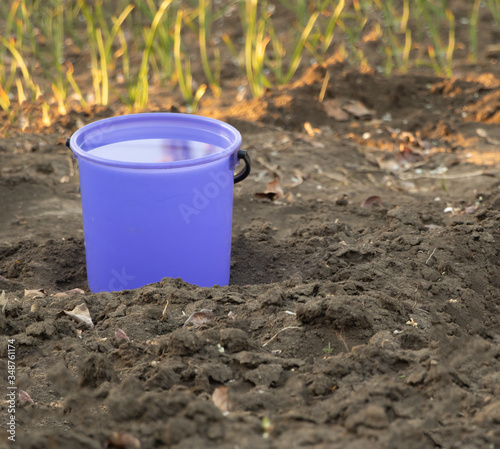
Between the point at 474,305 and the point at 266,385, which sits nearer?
the point at 266,385

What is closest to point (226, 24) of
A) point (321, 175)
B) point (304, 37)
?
point (304, 37)

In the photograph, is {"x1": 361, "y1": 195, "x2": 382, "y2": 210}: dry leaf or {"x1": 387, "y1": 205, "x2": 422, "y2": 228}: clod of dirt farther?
{"x1": 361, "y1": 195, "x2": 382, "y2": 210}: dry leaf

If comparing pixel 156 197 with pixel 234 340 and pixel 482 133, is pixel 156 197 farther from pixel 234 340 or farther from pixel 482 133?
pixel 482 133

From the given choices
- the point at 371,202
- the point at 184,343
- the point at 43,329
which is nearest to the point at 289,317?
the point at 184,343

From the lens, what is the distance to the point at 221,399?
1.46 metres

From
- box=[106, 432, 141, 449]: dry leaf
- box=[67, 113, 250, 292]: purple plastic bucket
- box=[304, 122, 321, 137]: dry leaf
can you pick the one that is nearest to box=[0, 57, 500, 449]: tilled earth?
box=[106, 432, 141, 449]: dry leaf

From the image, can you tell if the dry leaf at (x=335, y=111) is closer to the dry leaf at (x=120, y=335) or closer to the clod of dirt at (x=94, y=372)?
the dry leaf at (x=120, y=335)

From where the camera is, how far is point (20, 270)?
2385mm

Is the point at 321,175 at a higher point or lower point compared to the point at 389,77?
lower

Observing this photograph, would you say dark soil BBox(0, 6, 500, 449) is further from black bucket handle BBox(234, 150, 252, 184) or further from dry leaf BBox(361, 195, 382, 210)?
black bucket handle BBox(234, 150, 252, 184)

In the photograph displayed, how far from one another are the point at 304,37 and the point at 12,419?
2810mm

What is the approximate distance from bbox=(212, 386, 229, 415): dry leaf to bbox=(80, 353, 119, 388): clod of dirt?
29 centimetres

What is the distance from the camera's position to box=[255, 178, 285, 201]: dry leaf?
2967 millimetres

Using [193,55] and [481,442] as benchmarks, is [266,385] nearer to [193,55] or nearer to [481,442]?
[481,442]
